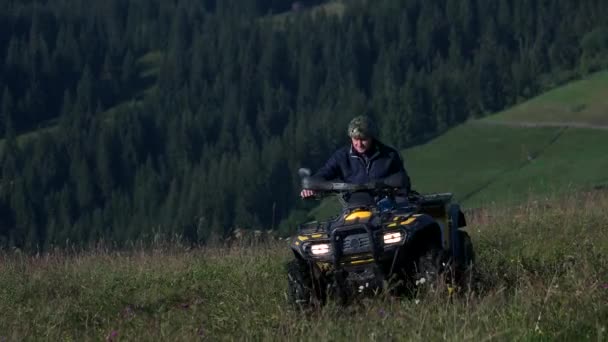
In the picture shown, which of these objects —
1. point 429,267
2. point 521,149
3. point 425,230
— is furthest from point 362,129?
point 521,149

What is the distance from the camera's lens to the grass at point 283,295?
6516 millimetres

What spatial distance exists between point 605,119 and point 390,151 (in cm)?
10337

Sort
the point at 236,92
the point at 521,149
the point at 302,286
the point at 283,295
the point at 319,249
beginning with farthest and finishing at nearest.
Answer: the point at 236,92 → the point at 521,149 → the point at 283,295 → the point at 319,249 → the point at 302,286

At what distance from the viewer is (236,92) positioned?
551 ft

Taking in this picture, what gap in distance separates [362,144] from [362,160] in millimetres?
135

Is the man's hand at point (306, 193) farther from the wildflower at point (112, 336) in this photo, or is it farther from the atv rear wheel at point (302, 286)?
the wildflower at point (112, 336)

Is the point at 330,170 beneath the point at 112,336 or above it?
above

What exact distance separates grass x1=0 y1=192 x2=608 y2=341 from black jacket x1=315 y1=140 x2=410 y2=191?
104 centimetres

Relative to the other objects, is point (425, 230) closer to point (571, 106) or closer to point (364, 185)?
point (364, 185)

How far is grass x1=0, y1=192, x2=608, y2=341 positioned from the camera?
652cm

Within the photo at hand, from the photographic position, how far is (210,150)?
14688cm

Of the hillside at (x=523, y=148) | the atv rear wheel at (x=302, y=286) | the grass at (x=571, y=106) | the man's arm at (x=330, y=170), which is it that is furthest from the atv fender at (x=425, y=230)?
the grass at (x=571, y=106)

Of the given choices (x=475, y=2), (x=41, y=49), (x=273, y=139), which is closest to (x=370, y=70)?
(x=475, y=2)

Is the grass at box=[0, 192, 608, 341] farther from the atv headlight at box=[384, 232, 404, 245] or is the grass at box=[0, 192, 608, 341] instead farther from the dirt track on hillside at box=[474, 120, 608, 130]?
the dirt track on hillside at box=[474, 120, 608, 130]
